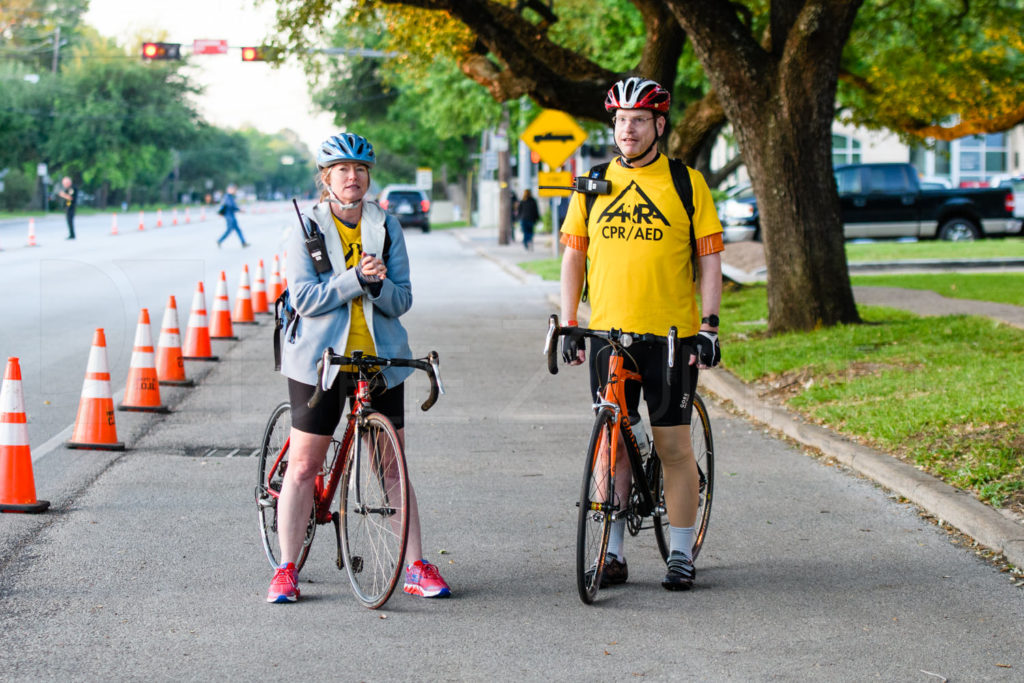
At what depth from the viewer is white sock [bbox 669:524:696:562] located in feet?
17.8

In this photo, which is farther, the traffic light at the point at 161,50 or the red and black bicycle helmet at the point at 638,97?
the traffic light at the point at 161,50

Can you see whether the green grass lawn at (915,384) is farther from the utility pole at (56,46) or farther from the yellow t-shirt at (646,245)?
the utility pole at (56,46)

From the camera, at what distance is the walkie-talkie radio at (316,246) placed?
4941mm

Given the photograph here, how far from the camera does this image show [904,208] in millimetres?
30875

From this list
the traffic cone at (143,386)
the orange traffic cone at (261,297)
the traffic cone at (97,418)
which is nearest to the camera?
the traffic cone at (97,418)

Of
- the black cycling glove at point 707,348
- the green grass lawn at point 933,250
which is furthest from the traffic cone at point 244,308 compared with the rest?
the green grass lawn at point 933,250

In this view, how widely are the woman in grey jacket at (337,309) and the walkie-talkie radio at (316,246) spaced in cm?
2

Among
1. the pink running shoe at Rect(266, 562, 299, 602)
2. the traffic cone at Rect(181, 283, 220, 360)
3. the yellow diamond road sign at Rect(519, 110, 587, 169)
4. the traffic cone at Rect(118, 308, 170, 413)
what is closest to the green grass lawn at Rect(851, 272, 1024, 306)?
the yellow diamond road sign at Rect(519, 110, 587, 169)

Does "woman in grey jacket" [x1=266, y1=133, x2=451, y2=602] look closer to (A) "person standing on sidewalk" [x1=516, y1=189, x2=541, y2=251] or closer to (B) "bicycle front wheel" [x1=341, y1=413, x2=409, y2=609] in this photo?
(B) "bicycle front wheel" [x1=341, y1=413, x2=409, y2=609]

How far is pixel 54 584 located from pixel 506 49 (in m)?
A: 12.7

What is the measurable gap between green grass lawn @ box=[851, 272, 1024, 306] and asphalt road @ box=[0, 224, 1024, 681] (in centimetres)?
995

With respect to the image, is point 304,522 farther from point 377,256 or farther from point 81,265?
point 81,265

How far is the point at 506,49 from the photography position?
1698cm

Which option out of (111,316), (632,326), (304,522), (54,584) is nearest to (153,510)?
(54,584)
